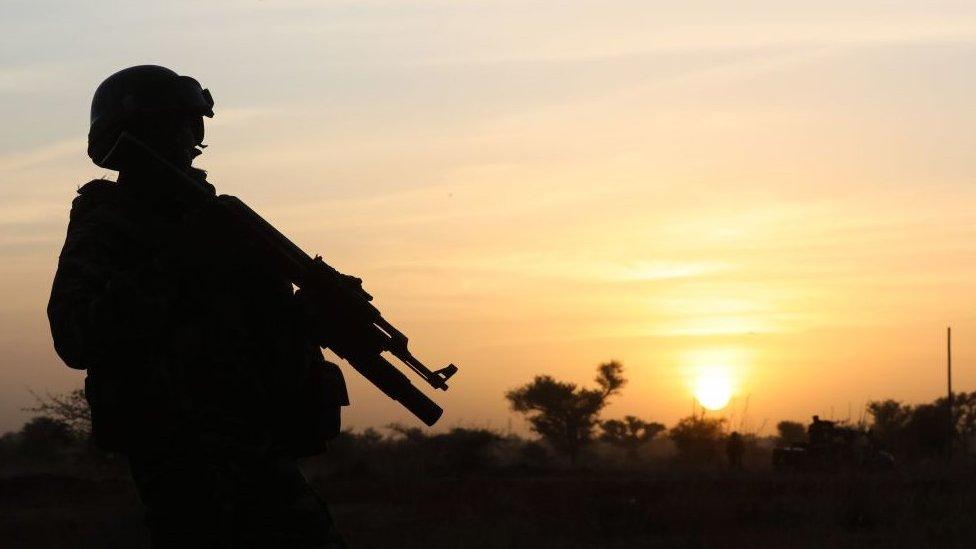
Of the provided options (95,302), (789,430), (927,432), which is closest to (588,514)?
(95,302)

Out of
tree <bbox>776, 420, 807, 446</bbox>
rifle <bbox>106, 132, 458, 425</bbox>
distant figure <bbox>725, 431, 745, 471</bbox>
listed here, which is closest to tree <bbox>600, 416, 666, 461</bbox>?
tree <bbox>776, 420, 807, 446</bbox>

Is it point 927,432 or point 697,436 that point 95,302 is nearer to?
point 927,432

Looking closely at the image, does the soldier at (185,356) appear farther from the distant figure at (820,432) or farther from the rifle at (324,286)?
the distant figure at (820,432)

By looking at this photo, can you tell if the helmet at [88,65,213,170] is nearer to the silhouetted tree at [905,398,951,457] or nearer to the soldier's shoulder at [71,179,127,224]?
the soldier's shoulder at [71,179,127,224]

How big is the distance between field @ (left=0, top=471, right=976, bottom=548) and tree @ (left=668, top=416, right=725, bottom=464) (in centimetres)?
4498

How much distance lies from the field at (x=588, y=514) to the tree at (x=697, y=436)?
148 feet

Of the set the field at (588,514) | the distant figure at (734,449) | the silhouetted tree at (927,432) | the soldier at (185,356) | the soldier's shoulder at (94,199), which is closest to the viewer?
the soldier at (185,356)

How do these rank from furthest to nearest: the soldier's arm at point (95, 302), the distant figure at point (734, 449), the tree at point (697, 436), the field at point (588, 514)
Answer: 1. the tree at point (697, 436)
2. the distant figure at point (734, 449)
3. the field at point (588, 514)
4. the soldier's arm at point (95, 302)

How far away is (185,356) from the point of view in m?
3.58

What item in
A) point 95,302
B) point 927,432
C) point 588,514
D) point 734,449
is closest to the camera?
point 95,302

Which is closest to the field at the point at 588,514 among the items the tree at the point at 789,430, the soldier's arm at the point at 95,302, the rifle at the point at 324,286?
the rifle at the point at 324,286

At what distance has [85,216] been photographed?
3709 mm

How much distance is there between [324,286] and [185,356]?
391 millimetres

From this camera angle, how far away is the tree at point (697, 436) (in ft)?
234
